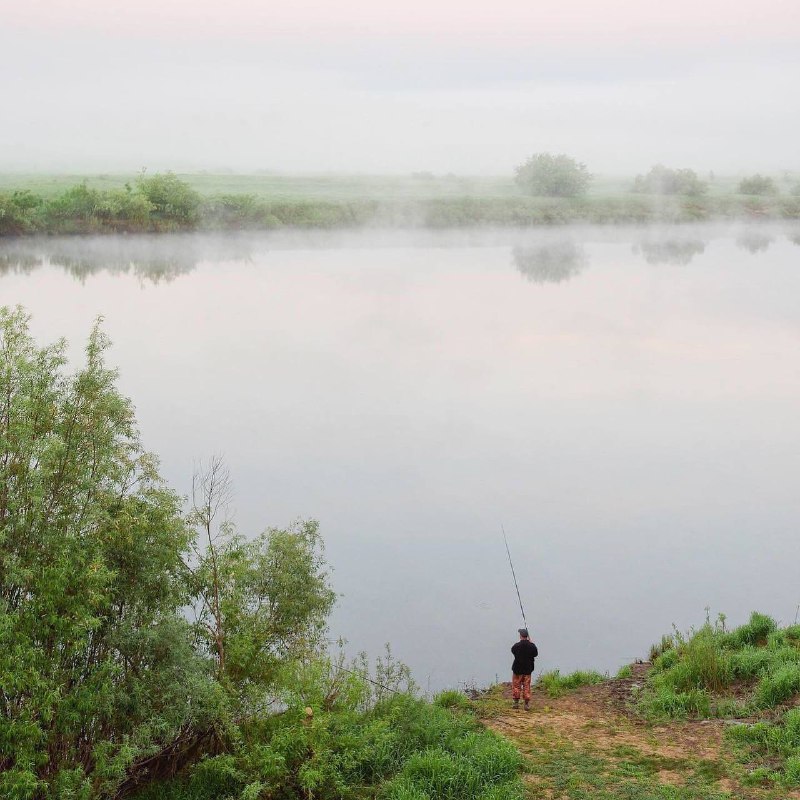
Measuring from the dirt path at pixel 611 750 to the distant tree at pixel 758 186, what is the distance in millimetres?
99978

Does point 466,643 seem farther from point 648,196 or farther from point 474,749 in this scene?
point 648,196

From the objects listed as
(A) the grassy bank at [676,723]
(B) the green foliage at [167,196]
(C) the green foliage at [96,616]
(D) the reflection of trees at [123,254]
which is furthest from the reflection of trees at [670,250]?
(C) the green foliage at [96,616]

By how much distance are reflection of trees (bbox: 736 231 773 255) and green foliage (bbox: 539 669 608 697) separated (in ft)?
192

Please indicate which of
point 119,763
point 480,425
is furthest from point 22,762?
point 480,425

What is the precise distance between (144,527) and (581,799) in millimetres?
4971

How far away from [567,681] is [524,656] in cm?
150

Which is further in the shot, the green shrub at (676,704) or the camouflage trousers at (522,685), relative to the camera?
the camouflage trousers at (522,685)

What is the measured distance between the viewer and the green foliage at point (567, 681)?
1284cm

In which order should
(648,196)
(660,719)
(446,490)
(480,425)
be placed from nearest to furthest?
(660,719) < (446,490) < (480,425) < (648,196)

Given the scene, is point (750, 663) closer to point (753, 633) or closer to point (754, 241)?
point (753, 633)

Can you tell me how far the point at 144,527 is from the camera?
8914mm

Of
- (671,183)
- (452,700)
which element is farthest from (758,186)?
(452,700)

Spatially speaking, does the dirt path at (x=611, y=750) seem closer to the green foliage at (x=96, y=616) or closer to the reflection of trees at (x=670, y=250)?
the green foliage at (x=96, y=616)

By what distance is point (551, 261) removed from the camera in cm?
6078
